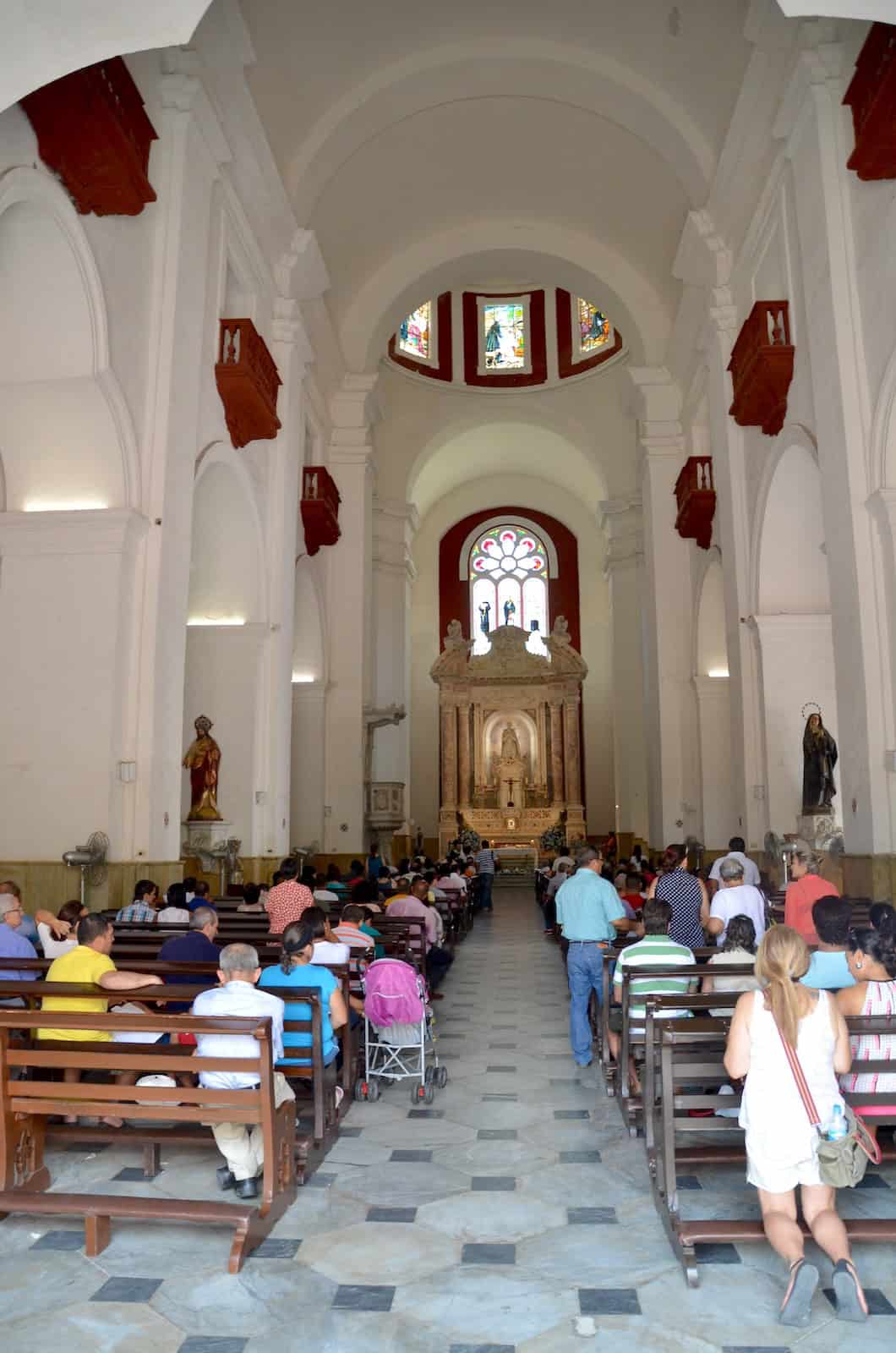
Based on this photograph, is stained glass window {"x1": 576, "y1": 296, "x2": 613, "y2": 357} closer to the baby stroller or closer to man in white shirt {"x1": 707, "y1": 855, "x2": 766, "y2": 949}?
man in white shirt {"x1": 707, "y1": 855, "x2": 766, "y2": 949}

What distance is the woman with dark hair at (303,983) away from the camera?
4570 mm

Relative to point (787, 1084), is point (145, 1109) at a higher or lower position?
lower

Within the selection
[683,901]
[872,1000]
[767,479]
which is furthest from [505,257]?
[872,1000]

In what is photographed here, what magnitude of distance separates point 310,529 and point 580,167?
22.9 feet

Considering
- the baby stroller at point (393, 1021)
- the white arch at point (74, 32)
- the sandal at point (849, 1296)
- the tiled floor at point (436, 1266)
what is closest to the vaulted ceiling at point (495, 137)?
the white arch at point (74, 32)

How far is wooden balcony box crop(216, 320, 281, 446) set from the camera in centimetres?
1084

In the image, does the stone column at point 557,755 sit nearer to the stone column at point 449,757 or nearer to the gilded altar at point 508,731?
the gilded altar at point 508,731

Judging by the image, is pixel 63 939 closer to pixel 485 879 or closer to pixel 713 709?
pixel 713 709

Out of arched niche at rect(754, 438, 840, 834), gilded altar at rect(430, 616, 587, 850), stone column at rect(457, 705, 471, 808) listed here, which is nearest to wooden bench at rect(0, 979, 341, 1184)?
arched niche at rect(754, 438, 840, 834)

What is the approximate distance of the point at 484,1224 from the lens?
12.5 ft

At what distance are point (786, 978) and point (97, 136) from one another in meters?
7.31

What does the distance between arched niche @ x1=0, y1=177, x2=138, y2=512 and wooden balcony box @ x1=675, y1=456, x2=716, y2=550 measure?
27.2 ft

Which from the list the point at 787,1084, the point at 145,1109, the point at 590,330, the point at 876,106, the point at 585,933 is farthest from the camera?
the point at 590,330

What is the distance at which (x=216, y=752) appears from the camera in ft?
38.9
